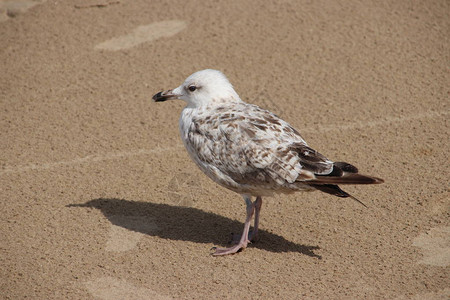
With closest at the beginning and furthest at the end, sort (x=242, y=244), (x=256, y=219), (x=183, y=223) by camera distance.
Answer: (x=242, y=244) → (x=256, y=219) → (x=183, y=223)

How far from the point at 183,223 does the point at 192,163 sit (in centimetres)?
128

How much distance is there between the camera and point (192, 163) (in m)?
8.02

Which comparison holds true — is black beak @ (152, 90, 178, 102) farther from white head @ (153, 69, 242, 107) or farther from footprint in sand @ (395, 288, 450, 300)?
footprint in sand @ (395, 288, 450, 300)

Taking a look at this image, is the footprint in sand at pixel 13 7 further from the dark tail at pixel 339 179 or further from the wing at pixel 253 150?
the dark tail at pixel 339 179

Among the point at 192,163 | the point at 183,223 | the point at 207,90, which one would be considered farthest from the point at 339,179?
the point at 192,163

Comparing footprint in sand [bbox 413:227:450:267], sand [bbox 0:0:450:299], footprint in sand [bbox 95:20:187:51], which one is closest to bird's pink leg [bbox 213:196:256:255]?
sand [bbox 0:0:450:299]

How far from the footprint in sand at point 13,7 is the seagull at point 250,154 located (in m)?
5.84

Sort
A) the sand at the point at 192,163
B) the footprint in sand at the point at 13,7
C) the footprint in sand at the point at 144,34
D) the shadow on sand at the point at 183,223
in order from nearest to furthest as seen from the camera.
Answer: the sand at the point at 192,163, the shadow on sand at the point at 183,223, the footprint in sand at the point at 144,34, the footprint in sand at the point at 13,7

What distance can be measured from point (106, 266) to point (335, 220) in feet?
8.53

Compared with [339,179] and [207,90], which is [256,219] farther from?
[207,90]

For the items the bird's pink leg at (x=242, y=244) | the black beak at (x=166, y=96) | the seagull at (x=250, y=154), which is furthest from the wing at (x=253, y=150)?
the black beak at (x=166, y=96)

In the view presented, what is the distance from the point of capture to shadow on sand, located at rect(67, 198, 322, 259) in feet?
21.6

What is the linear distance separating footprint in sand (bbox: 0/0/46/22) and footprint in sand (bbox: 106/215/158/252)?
584cm

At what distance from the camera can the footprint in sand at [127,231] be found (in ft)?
21.1
